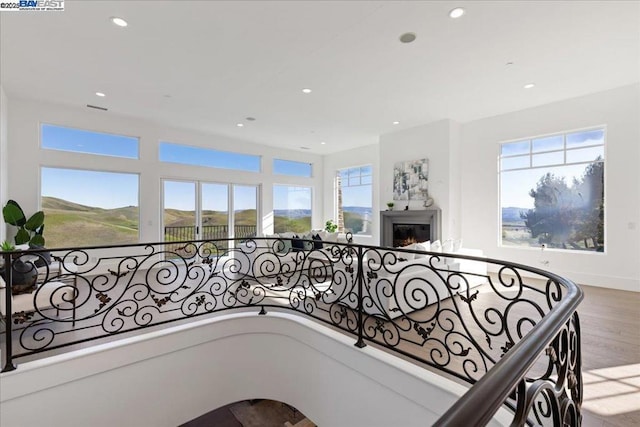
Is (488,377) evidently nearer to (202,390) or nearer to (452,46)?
(202,390)

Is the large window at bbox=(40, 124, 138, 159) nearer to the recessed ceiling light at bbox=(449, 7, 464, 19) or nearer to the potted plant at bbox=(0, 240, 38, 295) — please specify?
the potted plant at bbox=(0, 240, 38, 295)

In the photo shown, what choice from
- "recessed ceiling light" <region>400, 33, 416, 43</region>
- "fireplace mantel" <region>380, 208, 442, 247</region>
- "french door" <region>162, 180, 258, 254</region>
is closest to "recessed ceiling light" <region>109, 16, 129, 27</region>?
"recessed ceiling light" <region>400, 33, 416, 43</region>

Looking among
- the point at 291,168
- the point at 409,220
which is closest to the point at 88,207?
the point at 291,168

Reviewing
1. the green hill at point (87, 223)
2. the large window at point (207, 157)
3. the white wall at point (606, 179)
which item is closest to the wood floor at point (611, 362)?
the white wall at point (606, 179)

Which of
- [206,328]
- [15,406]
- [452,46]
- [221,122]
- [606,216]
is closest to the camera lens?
[15,406]

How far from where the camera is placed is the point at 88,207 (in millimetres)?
6062

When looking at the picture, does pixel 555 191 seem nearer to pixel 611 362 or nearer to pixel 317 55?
pixel 611 362

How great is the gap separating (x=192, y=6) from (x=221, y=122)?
12.8 ft

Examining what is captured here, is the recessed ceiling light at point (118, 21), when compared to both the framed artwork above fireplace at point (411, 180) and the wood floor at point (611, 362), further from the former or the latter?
the framed artwork above fireplace at point (411, 180)

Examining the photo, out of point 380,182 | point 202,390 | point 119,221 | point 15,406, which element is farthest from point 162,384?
point 380,182

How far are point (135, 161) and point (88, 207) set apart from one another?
1.37 m

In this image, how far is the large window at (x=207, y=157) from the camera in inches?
280

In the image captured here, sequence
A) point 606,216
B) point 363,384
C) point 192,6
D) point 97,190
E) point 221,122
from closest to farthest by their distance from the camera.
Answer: point 363,384 < point 192,6 < point 606,216 < point 97,190 < point 221,122

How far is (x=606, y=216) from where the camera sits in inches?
198
